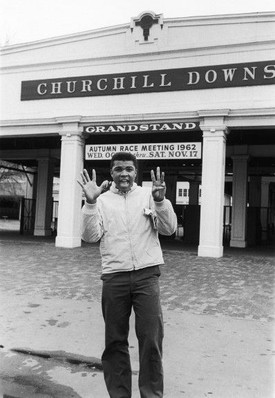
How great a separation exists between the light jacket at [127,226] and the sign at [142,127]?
940 centimetres

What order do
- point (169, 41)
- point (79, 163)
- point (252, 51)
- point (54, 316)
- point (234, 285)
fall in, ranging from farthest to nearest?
point (79, 163) → point (169, 41) → point (252, 51) → point (234, 285) → point (54, 316)

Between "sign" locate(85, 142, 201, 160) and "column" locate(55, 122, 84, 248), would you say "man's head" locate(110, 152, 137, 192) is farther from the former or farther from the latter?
"column" locate(55, 122, 84, 248)

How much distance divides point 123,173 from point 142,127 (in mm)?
9717

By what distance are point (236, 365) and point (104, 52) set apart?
38.1 feet

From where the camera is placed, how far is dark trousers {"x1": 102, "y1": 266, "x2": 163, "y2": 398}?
9.32 feet

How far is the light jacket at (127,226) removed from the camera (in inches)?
116

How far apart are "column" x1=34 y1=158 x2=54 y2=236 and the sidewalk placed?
920 cm

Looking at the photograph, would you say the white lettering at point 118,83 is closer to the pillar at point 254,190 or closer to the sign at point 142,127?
the sign at point 142,127

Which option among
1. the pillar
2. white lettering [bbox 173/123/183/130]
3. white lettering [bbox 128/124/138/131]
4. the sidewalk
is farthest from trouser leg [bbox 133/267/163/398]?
the pillar

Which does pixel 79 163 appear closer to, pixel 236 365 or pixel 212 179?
pixel 212 179

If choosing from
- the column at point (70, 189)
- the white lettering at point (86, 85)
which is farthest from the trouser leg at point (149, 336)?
the white lettering at point (86, 85)

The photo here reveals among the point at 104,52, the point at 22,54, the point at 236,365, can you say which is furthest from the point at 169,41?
the point at 236,365

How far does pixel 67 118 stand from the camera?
43.5 feet

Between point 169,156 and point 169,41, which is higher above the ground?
point 169,41
